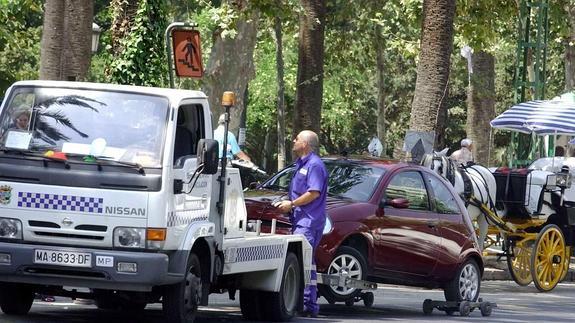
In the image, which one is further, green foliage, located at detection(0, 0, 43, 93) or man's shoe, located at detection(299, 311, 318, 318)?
Result: green foliage, located at detection(0, 0, 43, 93)

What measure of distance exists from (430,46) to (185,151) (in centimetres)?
1249

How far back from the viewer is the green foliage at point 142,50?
21.8 metres

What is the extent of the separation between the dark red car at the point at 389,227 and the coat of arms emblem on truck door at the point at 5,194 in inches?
150

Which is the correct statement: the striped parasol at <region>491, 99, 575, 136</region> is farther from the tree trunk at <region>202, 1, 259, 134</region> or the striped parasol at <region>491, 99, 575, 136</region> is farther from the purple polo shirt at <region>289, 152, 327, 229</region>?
the purple polo shirt at <region>289, 152, 327, 229</region>

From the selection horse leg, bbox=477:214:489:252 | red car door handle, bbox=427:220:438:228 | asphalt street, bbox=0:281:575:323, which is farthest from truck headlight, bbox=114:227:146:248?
horse leg, bbox=477:214:489:252

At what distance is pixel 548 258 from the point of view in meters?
23.0

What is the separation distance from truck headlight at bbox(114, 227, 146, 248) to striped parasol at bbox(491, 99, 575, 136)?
50.4 ft

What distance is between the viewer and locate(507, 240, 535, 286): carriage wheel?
→ 74.9 ft

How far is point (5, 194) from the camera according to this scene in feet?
40.2

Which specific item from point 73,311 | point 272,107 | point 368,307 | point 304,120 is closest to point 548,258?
point 368,307

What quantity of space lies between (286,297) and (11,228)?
344 cm

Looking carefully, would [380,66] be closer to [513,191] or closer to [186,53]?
[513,191]

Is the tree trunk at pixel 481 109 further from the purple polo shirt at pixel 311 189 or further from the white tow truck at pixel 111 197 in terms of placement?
the white tow truck at pixel 111 197

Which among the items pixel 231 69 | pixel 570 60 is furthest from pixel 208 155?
pixel 570 60
